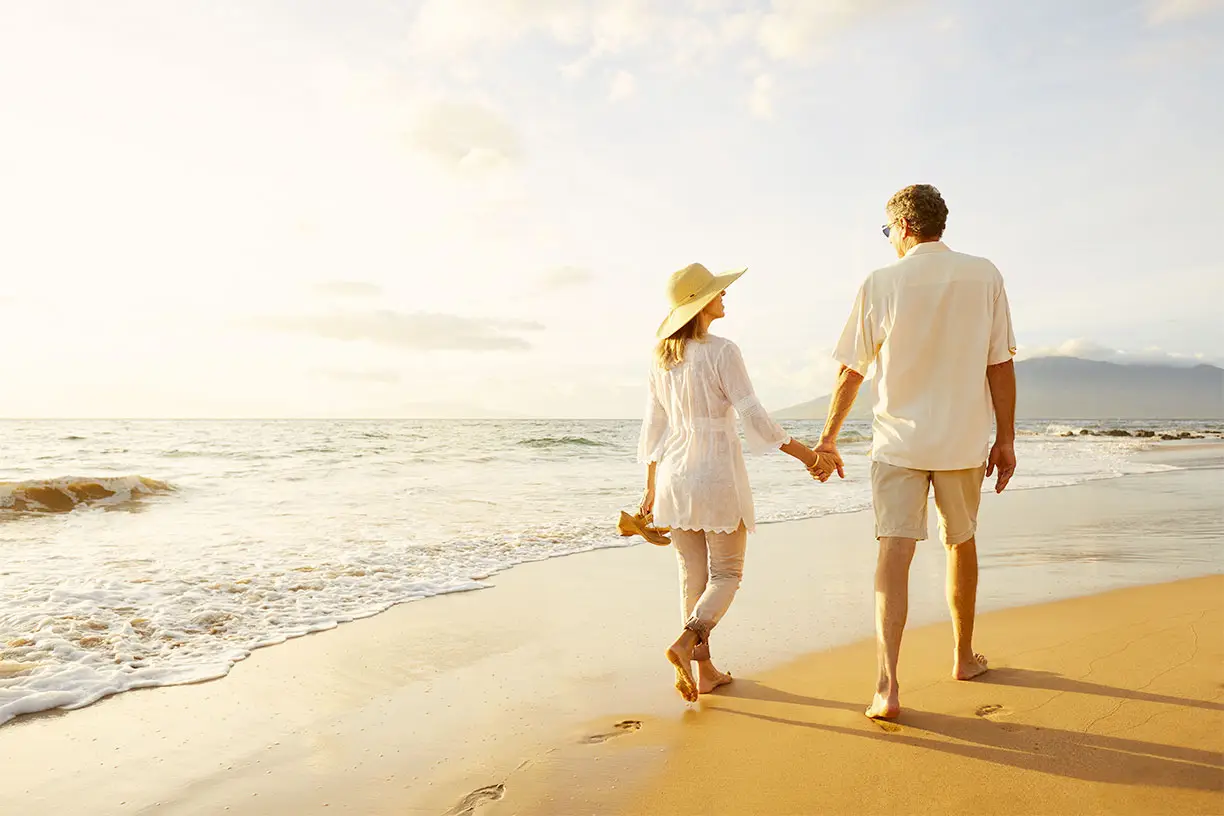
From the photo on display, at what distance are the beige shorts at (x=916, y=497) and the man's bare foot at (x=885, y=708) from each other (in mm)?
650

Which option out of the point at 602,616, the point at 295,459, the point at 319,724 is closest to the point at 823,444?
the point at 602,616

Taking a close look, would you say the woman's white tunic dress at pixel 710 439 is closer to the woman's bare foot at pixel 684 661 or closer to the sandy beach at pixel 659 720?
the woman's bare foot at pixel 684 661

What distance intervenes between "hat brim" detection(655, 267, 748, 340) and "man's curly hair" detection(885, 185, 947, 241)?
2.54 ft

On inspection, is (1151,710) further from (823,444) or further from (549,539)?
(549,539)

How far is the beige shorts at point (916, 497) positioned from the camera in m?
3.05

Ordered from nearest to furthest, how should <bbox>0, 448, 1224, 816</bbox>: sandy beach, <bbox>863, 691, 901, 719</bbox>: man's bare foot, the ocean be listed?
<bbox>0, 448, 1224, 816</bbox>: sandy beach
<bbox>863, 691, 901, 719</bbox>: man's bare foot
the ocean

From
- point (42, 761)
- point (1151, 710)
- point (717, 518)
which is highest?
point (717, 518)

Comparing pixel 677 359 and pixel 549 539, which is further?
pixel 549 539

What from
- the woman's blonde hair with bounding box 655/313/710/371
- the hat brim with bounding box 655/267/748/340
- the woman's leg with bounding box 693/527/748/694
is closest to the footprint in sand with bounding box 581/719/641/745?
the woman's leg with bounding box 693/527/748/694

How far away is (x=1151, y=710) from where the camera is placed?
9.68ft

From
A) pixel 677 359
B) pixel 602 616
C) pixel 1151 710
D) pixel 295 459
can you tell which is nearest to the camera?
pixel 1151 710

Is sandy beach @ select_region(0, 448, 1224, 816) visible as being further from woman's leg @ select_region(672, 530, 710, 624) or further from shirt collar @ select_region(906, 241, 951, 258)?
shirt collar @ select_region(906, 241, 951, 258)

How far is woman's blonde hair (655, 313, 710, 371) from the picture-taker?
137 inches

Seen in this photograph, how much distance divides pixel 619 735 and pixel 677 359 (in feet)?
5.47
